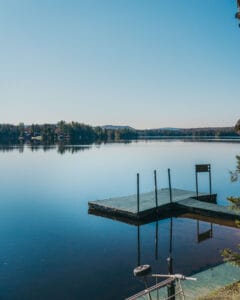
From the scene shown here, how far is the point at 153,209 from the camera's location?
1981 centimetres

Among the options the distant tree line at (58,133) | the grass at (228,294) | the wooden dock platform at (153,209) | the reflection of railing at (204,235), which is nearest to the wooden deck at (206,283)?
the grass at (228,294)

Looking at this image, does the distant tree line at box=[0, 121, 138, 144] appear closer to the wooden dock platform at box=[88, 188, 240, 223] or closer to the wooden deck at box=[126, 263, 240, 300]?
the wooden dock platform at box=[88, 188, 240, 223]

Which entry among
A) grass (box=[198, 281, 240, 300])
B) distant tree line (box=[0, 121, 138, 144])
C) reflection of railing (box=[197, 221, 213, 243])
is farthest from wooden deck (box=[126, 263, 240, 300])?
distant tree line (box=[0, 121, 138, 144])

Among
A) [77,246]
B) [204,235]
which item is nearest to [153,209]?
[204,235]

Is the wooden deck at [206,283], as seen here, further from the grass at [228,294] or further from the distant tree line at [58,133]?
the distant tree line at [58,133]

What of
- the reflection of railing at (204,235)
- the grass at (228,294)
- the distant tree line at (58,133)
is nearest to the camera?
the grass at (228,294)

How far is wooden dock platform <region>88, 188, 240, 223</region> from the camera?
18953 millimetres

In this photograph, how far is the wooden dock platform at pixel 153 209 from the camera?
19.0m

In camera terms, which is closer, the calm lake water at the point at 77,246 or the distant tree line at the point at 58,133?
the calm lake water at the point at 77,246

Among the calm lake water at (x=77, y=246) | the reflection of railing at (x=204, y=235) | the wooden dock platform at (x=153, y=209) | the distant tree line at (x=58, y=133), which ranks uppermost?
the distant tree line at (x=58, y=133)

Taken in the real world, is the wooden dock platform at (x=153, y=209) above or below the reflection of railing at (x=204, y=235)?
above

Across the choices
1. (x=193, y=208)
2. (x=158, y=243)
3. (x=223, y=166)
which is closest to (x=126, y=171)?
(x=223, y=166)

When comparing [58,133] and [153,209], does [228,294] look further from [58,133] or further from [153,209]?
[58,133]

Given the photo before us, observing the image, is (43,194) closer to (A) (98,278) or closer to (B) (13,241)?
(B) (13,241)
